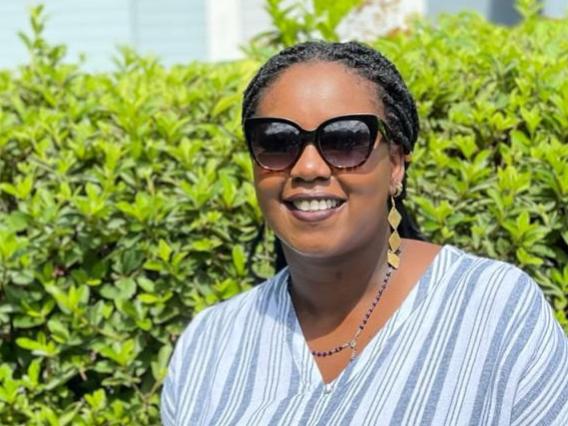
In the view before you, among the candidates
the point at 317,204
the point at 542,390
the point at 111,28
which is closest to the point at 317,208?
the point at 317,204

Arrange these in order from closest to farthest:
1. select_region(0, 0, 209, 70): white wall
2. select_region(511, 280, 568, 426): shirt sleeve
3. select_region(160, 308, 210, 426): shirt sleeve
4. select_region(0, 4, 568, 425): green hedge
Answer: select_region(511, 280, 568, 426): shirt sleeve < select_region(160, 308, 210, 426): shirt sleeve < select_region(0, 4, 568, 425): green hedge < select_region(0, 0, 209, 70): white wall

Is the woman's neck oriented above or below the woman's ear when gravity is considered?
below

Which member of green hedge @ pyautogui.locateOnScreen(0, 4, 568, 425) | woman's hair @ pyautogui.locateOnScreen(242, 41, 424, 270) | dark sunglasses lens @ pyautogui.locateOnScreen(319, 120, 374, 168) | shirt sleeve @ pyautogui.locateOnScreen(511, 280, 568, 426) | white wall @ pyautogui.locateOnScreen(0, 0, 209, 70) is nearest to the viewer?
shirt sleeve @ pyautogui.locateOnScreen(511, 280, 568, 426)

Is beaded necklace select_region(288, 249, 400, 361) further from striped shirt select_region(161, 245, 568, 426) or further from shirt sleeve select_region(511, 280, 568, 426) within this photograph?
shirt sleeve select_region(511, 280, 568, 426)

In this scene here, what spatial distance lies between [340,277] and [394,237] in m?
0.15

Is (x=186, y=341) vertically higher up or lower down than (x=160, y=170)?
lower down

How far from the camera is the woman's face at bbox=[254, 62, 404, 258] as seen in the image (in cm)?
218

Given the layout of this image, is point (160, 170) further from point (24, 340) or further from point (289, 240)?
point (289, 240)

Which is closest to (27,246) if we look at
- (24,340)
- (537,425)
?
(24,340)

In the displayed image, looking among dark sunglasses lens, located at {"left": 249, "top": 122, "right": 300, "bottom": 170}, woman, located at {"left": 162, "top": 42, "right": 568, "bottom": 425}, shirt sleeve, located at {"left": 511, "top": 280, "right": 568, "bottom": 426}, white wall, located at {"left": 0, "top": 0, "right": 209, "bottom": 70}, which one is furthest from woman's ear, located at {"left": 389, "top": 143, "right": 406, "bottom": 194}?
white wall, located at {"left": 0, "top": 0, "right": 209, "bottom": 70}

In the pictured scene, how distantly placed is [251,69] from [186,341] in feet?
5.12

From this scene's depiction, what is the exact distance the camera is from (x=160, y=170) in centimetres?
315

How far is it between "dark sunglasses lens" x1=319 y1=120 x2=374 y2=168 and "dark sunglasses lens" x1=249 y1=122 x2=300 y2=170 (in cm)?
6

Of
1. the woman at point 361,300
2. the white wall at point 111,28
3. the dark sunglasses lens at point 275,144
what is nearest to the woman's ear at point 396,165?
the woman at point 361,300
